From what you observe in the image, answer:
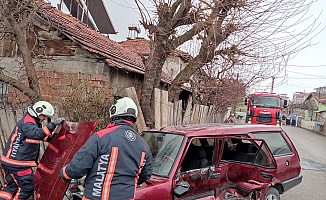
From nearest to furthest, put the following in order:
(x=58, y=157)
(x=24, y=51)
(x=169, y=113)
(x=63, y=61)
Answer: (x=58, y=157) < (x=24, y=51) < (x=169, y=113) < (x=63, y=61)

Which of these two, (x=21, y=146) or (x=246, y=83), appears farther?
(x=246, y=83)

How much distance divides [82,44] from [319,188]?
7.48m

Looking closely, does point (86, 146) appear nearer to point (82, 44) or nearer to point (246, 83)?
point (82, 44)

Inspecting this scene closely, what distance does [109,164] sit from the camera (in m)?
2.89

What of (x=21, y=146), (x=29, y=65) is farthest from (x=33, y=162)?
(x=29, y=65)

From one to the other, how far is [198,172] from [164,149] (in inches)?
23.2

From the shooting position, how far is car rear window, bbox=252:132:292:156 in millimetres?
5973

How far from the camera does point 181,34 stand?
808cm

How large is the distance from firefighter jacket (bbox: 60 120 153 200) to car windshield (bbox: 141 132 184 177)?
41.5 inches

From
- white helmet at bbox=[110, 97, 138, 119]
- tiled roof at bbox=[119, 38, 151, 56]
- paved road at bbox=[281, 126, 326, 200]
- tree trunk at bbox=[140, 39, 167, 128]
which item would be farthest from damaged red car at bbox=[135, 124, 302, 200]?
tiled roof at bbox=[119, 38, 151, 56]

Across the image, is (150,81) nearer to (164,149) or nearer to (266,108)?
(164,149)

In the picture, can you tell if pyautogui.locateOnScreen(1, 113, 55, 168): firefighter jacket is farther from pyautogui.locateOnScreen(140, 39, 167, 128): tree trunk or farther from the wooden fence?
the wooden fence

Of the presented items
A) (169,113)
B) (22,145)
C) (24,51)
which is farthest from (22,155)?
(169,113)

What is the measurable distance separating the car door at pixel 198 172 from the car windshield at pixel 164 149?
14 cm
